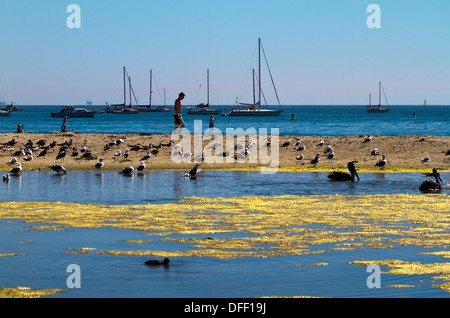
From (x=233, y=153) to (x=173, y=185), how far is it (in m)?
12.9

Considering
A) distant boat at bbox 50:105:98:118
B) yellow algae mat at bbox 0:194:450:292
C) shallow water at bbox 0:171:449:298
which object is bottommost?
yellow algae mat at bbox 0:194:450:292

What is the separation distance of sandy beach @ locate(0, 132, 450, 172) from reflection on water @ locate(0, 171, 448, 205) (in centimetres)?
270

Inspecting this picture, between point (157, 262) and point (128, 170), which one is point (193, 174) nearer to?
point (128, 170)

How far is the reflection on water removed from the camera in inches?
971

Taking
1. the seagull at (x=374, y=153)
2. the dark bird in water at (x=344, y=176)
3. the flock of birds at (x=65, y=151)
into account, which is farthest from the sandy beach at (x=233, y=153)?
the dark bird in water at (x=344, y=176)

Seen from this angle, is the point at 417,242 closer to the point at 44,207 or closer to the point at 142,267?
the point at 142,267

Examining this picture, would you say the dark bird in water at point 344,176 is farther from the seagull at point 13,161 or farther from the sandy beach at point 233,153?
the seagull at point 13,161

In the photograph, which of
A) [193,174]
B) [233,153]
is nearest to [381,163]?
[233,153]

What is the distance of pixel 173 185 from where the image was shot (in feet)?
93.4

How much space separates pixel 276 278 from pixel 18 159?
3026 cm

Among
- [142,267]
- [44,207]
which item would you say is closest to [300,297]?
[142,267]

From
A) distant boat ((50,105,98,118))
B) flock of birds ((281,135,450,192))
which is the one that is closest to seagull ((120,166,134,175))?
flock of birds ((281,135,450,192))

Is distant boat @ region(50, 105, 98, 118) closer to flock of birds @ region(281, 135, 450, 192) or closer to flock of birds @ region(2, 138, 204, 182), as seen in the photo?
flock of birds @ region(2, 138, 204, 182)

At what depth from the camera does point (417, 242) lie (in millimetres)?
15469
